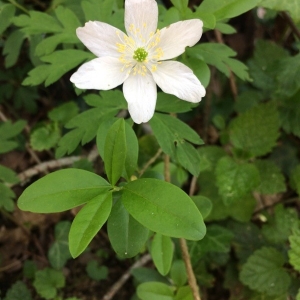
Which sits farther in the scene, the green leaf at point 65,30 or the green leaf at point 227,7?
the green leaf at point 65,30

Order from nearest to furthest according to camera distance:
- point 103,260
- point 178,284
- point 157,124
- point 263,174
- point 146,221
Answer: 1. point 146,221
2. point 157,124
3. point 178,284
4. point 263,174
5. point 103,260

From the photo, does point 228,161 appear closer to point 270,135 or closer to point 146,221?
point 270,135

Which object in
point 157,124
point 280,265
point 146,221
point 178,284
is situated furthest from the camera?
point 280,265

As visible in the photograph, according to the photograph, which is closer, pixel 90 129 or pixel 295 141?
pixel 90 129

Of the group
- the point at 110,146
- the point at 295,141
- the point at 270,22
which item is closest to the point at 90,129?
the point at 110,146

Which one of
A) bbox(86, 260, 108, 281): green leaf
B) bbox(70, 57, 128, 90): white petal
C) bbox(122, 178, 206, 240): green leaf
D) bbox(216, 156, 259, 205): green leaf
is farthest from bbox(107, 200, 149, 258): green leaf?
bbox(86, 260, 108, 281): green leaf

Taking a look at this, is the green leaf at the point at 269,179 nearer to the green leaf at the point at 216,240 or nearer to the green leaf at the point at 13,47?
the green leaf at the point at 216,240

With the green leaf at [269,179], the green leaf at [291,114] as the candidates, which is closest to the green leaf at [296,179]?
the green leaf at [269,179]
